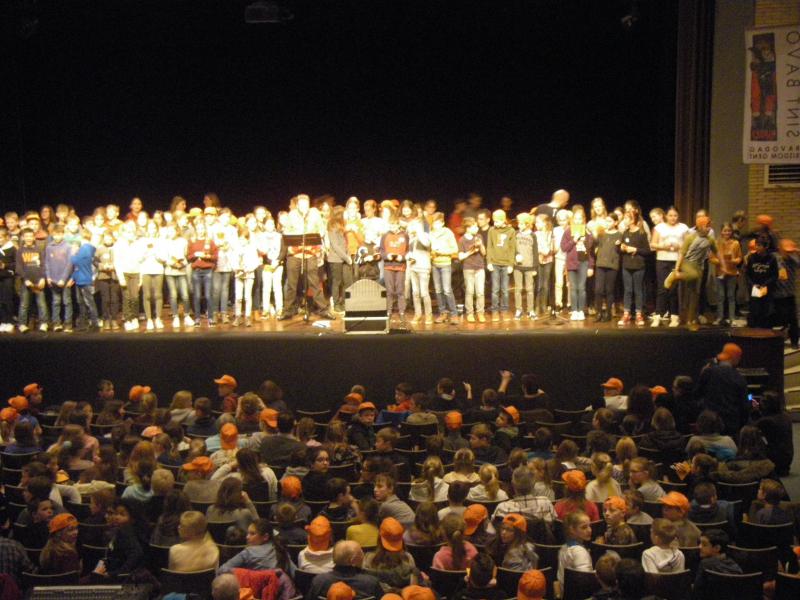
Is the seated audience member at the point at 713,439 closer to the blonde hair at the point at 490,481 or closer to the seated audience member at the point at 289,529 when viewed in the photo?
the blonde hair at the point at 490,481

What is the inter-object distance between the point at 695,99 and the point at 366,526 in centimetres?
1146

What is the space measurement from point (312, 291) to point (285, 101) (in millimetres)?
5407

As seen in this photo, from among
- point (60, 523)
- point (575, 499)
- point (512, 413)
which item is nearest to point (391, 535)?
point (575, 499)

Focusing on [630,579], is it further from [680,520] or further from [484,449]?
[484,449]

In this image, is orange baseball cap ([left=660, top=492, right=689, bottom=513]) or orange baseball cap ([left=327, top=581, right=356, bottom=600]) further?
orange baseball cap ([left=660, top=492, right=689, bottom=513])

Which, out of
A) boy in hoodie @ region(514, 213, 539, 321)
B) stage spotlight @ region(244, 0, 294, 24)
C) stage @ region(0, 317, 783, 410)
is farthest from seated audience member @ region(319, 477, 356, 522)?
stage spotlight @ region(244, 0, 294, 24)

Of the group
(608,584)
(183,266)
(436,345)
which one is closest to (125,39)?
(183,266)

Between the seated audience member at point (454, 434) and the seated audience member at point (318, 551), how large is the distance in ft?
10.1

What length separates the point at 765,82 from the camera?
50.7 feet

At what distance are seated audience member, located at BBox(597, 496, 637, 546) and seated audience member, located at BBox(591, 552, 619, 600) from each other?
2.44 feet

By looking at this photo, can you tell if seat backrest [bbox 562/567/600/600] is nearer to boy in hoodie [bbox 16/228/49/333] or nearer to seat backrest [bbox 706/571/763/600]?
seat backrest [bbox 706/571/763/600]

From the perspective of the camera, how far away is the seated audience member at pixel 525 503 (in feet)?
27.3

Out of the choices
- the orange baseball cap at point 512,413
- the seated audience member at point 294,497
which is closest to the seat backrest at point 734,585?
the seated audience member at point 294,497

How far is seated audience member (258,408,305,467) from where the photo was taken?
33.7 feet
